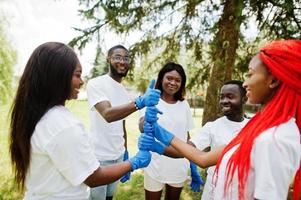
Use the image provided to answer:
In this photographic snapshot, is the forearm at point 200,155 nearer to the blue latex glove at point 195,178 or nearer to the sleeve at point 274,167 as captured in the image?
the sleeve at point 274,167

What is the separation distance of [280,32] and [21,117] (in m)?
4.59

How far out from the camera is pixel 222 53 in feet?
15.5

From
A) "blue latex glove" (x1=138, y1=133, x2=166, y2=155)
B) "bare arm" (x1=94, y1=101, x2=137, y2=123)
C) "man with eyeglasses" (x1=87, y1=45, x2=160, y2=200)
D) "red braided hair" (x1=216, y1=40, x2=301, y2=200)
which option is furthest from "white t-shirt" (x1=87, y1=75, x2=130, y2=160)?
"red braided hair" (x1=216, y1=40, x2=301, y2=200)

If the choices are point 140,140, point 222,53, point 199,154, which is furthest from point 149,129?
point 222,53

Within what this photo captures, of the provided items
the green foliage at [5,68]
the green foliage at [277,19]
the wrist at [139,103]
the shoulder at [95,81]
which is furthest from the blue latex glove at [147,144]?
the green foliage at [5,68]

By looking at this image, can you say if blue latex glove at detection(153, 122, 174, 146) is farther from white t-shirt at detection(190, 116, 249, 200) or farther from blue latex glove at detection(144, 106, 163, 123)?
white t-shirt at detection(190, 116, 249, 200)

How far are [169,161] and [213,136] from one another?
651mm

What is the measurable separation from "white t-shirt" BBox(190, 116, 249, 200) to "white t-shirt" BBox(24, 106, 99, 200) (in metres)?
1.10

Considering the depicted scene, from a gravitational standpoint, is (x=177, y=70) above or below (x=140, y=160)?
above

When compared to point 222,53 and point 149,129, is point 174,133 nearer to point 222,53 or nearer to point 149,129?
point 149,129

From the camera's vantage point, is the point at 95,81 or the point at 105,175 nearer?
the point at 105,175

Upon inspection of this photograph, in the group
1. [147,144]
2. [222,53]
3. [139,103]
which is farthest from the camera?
[222,53]

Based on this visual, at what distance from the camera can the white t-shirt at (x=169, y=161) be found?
2.91m

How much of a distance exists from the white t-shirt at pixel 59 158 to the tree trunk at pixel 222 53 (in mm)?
3385
